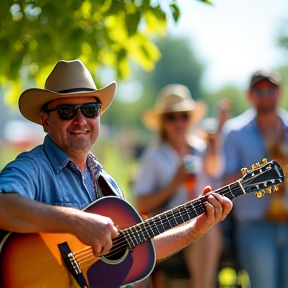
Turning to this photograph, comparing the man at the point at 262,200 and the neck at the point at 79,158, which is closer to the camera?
the neck at the point at 79,158

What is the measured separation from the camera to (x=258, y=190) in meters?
4.16

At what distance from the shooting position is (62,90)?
13.5 ft

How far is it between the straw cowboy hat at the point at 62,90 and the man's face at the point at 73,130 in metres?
0.05

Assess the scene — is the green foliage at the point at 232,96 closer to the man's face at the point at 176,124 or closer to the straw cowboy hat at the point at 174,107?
the straw cowboy hat at the point at 174,107

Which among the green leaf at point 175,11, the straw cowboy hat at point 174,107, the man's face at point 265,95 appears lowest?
the man's face at point 265,95

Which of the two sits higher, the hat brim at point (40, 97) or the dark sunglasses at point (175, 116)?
the dark sunglasses at point (175, 116)

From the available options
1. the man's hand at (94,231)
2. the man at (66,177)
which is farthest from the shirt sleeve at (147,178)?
the man's hand at (94,231)

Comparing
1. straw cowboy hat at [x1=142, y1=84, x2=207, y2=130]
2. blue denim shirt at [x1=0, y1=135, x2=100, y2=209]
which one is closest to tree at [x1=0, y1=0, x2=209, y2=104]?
straw cowboy hat at [x1=142, y1=84, x2=207, y2=130]

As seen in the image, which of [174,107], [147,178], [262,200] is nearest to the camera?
[262,200]

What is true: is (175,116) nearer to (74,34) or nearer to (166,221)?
(74,34)

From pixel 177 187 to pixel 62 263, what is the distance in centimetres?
279

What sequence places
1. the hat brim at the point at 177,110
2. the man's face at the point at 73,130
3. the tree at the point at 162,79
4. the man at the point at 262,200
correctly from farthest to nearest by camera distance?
the tree at the point at 162,79
the hat brim at the point at 177,110
the man at the point at 262,200
the man's face at the point at 73,130

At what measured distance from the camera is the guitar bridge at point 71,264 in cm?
387

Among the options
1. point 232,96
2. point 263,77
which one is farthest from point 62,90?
point 232,96
